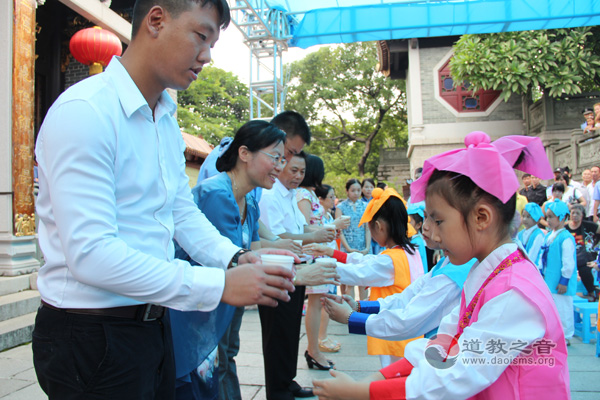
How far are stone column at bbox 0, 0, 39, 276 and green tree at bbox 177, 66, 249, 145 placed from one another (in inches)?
570

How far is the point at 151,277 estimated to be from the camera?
3.67ft

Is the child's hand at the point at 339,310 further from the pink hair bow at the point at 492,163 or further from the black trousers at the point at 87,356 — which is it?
the black trousers at the point at 87,356

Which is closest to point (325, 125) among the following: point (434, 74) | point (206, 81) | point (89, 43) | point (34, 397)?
point (206, 81)

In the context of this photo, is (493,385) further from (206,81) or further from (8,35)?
(206,81)

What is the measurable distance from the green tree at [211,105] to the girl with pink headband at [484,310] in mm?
19073

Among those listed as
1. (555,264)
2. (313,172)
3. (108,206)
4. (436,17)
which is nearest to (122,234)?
(108,206)

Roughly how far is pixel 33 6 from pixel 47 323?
18.0 ft

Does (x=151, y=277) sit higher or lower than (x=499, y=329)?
higher

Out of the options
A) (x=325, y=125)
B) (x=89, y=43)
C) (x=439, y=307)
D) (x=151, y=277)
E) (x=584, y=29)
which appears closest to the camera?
(x=151, y=277)

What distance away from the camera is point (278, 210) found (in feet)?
11.5

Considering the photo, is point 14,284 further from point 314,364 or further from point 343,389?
point 343,389

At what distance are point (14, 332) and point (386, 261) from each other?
3.50 m

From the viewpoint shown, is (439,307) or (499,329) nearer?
(499,329)

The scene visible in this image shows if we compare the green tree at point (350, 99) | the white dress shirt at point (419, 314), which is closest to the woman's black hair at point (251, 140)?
the white dress shirt at point (419, 314)
